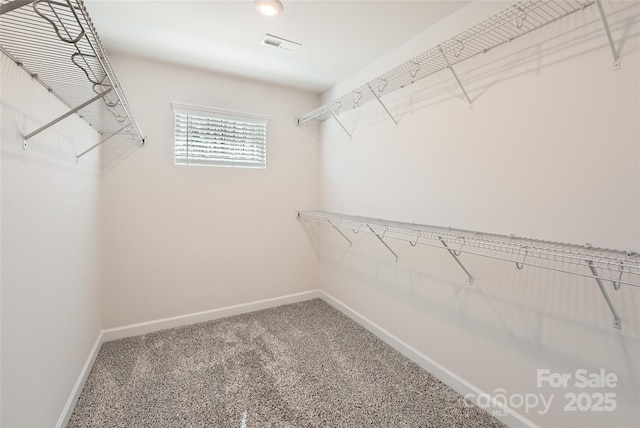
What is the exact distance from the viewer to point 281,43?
6.98 ft

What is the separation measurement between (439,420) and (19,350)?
1949 millimetres

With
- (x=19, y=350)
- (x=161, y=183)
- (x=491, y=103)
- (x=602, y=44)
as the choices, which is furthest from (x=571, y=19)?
(x=161, y=183)

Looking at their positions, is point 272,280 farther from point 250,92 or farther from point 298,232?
point 250,92

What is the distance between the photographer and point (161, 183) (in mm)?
2531

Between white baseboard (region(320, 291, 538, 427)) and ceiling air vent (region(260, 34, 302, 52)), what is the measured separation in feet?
7.62

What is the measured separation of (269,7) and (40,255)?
5.66 feet

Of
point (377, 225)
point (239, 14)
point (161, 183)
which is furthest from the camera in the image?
point (161, 183)

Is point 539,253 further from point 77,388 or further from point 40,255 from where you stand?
point 77,388

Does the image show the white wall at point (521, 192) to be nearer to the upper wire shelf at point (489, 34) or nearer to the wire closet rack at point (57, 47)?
the upper wire shelf at point (489, 34)

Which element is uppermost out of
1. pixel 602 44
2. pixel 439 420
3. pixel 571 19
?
pixel 571 19

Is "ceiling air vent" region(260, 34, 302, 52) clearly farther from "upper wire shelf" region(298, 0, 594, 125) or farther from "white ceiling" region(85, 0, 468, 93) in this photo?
"upper wire shelf" region(298, 0, 594, 125)

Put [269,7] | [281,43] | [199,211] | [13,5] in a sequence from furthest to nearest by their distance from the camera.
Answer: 1. [199,211]
2. [281,43]
3. [269,7]
4. [13,5]

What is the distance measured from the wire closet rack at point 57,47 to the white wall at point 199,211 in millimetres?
897

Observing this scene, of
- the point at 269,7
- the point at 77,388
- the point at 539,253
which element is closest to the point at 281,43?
the point at 269,7
